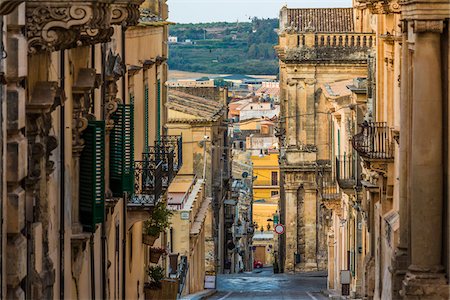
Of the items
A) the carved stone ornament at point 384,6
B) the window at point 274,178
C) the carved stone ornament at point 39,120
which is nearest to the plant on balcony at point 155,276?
the carved stone ornament at point 384,6

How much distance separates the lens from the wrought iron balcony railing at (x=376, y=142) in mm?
24859

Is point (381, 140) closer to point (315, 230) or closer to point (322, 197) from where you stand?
point (322, 197)

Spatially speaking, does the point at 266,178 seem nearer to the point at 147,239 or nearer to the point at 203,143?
the point at 203,143

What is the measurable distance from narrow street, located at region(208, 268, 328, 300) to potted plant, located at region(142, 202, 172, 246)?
1325 centimetres

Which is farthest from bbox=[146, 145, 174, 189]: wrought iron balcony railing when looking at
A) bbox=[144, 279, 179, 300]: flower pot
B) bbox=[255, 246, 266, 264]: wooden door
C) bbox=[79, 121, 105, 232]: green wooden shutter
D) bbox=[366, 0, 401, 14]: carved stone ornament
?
bbox=[255, 246, 266, 264]: wooden door

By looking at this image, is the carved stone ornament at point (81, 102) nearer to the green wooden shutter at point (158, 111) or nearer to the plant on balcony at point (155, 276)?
the plant on balcony at point (155, 276)

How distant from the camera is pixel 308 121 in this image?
53625 millimetres

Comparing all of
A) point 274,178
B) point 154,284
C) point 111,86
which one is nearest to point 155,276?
point 154,284

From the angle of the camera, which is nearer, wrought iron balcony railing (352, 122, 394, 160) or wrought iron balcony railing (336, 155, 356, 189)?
wrought iron balcony railing (352, 122, 394, 160)

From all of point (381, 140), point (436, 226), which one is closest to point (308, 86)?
point (381, 140)

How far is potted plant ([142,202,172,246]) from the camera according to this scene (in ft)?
86.8

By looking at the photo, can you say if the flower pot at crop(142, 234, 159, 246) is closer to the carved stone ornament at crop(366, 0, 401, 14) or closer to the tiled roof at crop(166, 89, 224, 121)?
the carved stone ornament at crop(366, 0, 401, 14)

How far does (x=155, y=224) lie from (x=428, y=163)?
408 inches

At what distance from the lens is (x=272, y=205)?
370 feet
